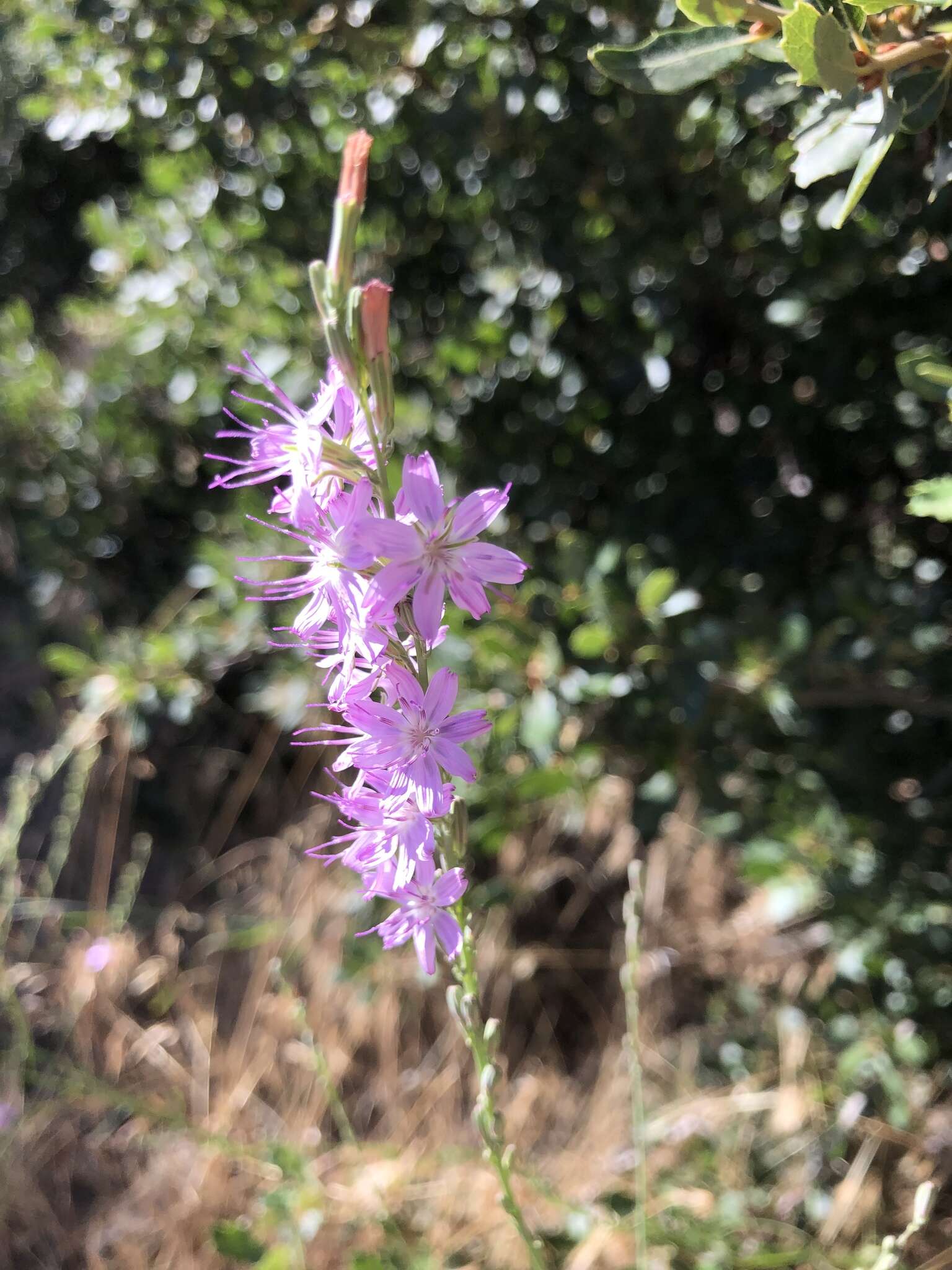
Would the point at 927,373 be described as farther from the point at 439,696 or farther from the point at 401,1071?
the point at 401,1071

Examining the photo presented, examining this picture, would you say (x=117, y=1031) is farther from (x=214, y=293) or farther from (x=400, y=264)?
(x=400, y=264)

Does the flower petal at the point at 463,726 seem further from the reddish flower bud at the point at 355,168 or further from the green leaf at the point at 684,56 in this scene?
the green leaf at the point at 684,56

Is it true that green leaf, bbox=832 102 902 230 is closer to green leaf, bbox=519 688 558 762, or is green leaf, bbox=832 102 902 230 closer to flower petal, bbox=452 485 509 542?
flower petal, bbox=452 485 509 542

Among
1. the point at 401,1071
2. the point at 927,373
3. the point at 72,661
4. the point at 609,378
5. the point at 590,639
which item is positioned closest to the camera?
the point at 927,373

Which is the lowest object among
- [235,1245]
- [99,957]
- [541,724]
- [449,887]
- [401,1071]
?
[401,1071]

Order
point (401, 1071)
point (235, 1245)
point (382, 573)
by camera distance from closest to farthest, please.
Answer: point (382, 573), point (235, 1245), point (401, 1071)

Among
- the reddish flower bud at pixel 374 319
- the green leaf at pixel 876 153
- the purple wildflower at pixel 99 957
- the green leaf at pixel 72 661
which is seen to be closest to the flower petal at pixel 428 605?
the reddish flower bud at pixel 374 319

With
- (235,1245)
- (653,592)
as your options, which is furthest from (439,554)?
(235,1245)
